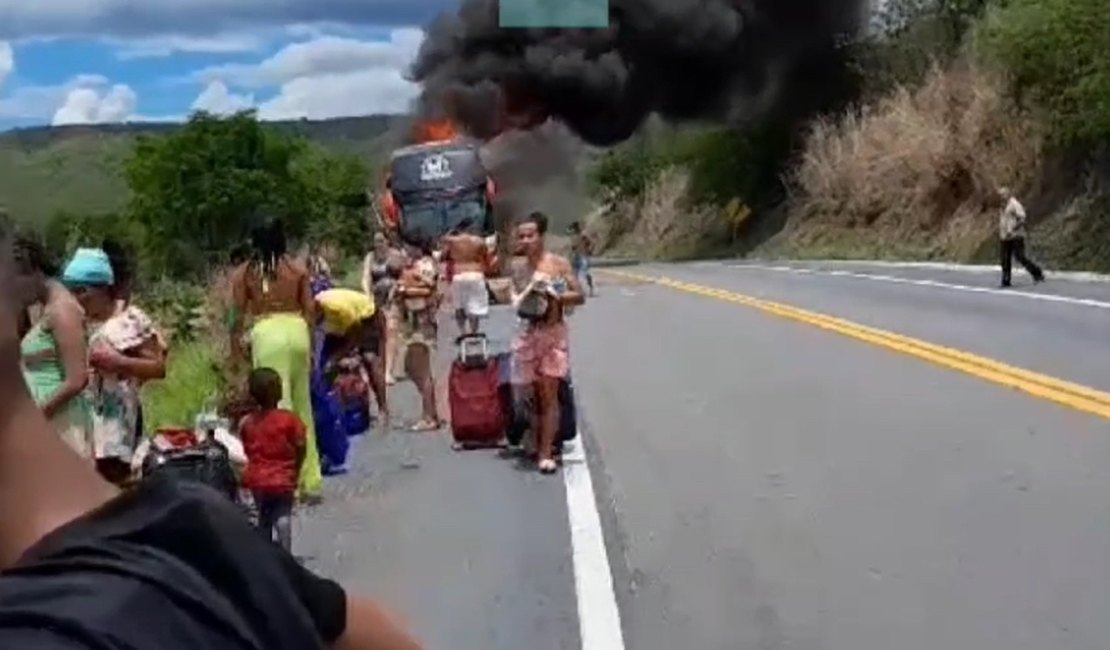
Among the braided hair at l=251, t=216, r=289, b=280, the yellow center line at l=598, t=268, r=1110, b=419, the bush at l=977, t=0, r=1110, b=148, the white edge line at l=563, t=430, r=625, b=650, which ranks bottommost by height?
the yellow center line at l=598, t=268, r=1110, b=419

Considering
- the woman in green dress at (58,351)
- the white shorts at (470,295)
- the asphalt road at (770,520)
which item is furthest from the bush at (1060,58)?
the woman in green dress at (58,351)

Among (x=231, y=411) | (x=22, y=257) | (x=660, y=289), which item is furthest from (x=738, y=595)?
(x=660, y=289)

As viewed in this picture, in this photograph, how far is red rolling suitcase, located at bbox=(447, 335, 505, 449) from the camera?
40.9 ft

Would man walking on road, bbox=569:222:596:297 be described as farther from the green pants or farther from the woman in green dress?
the woman in green dress

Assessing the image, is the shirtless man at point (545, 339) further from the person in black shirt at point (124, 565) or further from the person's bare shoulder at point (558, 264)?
the person in black shirt at point (124, 565)

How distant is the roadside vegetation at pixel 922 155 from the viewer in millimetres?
39906

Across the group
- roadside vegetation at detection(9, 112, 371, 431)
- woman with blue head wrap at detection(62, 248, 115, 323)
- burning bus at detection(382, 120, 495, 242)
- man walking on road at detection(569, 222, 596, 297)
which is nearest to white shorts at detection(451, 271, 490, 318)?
woman with blue head wrap at detection(62, 248, 115, 323)

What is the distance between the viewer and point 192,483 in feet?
5.81

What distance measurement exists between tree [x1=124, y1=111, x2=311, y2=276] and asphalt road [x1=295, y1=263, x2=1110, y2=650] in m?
47.9

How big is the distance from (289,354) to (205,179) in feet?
194

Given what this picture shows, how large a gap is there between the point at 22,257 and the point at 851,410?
12.4 meters

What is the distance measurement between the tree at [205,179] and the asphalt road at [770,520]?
157 feet

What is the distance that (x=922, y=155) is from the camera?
51.7 metres

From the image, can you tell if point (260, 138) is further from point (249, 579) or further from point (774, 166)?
point (249, 579)
